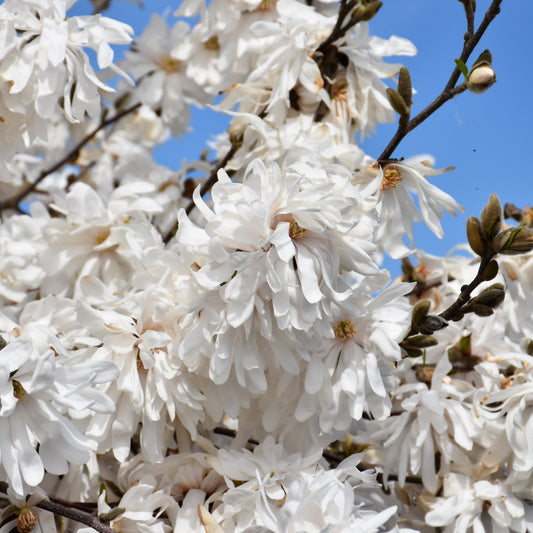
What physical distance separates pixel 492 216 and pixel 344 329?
20 centimetres

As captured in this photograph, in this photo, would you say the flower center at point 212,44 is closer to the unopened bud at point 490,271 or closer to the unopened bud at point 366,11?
the unopened bud at point 366,11

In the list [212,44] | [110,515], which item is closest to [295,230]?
[110,515]

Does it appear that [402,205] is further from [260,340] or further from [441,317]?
[260,340]

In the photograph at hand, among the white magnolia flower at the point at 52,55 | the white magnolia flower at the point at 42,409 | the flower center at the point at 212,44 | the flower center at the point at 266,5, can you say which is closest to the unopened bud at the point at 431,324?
the white magnolia flower at the point at 42,409

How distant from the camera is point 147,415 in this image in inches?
33.4

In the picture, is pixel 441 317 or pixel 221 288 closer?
pixel 221 288

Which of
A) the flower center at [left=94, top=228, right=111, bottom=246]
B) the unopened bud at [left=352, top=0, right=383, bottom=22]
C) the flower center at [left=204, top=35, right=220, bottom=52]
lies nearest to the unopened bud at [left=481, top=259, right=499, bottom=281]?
the unopened bud at [left=352, top=0, right=383, bottom=22]

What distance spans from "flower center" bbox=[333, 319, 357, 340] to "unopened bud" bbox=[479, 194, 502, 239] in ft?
0.59

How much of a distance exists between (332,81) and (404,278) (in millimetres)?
327

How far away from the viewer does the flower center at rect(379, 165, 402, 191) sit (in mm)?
927

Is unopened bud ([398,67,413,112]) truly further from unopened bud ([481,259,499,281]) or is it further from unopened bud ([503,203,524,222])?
unopened bud ([503,203,524,222])

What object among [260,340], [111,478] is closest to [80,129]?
[111,478]

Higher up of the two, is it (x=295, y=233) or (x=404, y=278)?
(x=295, y=233)

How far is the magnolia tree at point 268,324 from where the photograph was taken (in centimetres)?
75
